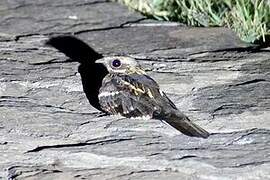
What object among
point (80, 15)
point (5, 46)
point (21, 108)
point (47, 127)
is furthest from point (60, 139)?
point (80, 15)

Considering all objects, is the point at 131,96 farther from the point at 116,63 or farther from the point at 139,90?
the point at 116,63

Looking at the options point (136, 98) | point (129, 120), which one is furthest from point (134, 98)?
point (129, 120)

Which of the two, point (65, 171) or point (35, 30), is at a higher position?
point (35, 30)

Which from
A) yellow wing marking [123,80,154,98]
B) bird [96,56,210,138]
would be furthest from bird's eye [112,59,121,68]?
yellow wing marking [123,80,154,98]

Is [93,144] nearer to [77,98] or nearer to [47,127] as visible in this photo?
[47,127]

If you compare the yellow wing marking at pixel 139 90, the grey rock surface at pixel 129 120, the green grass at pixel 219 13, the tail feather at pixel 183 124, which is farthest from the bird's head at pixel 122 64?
the green grass at pixel 219 13

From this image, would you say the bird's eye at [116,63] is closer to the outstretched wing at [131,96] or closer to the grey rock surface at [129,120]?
the outstretched wing at [131,96]
